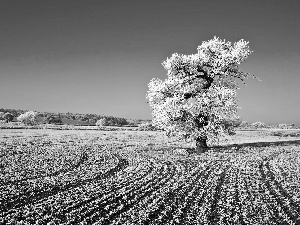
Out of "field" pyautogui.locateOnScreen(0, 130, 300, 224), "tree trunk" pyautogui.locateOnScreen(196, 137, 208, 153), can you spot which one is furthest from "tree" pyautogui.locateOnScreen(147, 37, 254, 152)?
"field" pyautogui.locateOnScreen(0, 130, 300, 224)

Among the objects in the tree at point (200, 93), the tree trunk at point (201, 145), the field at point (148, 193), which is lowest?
the field at point (148, 193)

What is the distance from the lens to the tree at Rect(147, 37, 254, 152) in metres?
29.8

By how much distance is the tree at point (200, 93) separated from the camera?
97.9 feet

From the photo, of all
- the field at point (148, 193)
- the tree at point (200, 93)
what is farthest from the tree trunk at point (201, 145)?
the field at point (148, 193)

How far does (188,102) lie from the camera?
30469 mm

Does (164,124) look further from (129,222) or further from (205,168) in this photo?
(129,222)

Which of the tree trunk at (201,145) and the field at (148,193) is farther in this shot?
the tree trunk at (201,145)

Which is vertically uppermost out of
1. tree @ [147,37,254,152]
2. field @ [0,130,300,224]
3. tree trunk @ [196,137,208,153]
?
tree @ [147,37,254,152]

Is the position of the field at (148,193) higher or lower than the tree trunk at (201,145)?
lower

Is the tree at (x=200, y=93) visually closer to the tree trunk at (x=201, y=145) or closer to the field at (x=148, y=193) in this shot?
the tree trunk at (x=201, y=145)

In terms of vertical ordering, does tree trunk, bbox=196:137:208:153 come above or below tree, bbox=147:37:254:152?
below

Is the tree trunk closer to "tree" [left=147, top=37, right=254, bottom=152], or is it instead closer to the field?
"tree" [left=147, top=37, right=254, bottom=152]

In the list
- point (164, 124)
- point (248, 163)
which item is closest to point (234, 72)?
point (164, 124)

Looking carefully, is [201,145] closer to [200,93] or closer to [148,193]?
[200,93]
